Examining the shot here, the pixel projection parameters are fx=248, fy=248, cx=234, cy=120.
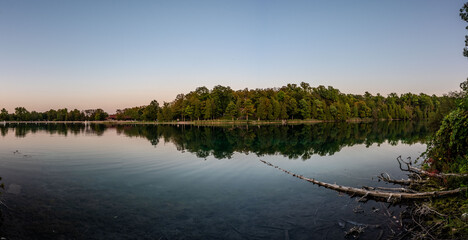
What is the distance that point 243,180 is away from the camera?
14.0 meters

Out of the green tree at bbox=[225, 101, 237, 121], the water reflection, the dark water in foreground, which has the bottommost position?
the dark water in foreground

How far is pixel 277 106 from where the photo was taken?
338 ft

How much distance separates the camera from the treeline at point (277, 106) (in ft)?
347

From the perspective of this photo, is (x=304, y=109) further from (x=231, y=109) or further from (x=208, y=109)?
(x=208, y=109)

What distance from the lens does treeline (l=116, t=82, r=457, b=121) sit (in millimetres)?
105750

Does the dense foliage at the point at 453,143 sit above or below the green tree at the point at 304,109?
below

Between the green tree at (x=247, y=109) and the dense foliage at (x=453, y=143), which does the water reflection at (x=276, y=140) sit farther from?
the green tree at (x=247, y=109)

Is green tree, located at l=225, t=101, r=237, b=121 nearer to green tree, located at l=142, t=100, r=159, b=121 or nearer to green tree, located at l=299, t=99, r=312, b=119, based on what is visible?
green tree, located at l=299, t=99, r=312, b=119

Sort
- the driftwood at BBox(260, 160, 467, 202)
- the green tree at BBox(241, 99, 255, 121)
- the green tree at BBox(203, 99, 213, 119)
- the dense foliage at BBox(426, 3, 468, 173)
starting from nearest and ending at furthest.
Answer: the driftwood at BBox(260, 160, 467, 202)
the dense foliage at BBox(426, 3, 468, 173)
the green tree at BBox(241, 99, 255, 121)
the green tree at BBox(203, 99, 213, 119)

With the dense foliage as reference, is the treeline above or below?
above

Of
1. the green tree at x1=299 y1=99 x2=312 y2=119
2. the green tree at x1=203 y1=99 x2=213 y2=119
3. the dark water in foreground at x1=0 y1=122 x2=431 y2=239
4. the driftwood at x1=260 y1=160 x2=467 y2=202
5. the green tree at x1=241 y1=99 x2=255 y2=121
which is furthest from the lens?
the green tree at x1=299 y1=99 x2=312 y2=119

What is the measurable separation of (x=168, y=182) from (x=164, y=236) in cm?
642

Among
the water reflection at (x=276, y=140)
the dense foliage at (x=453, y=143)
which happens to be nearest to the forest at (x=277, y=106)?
the water reflection at (x=276, y=140)

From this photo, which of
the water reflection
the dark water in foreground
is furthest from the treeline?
the dark water in foreground
